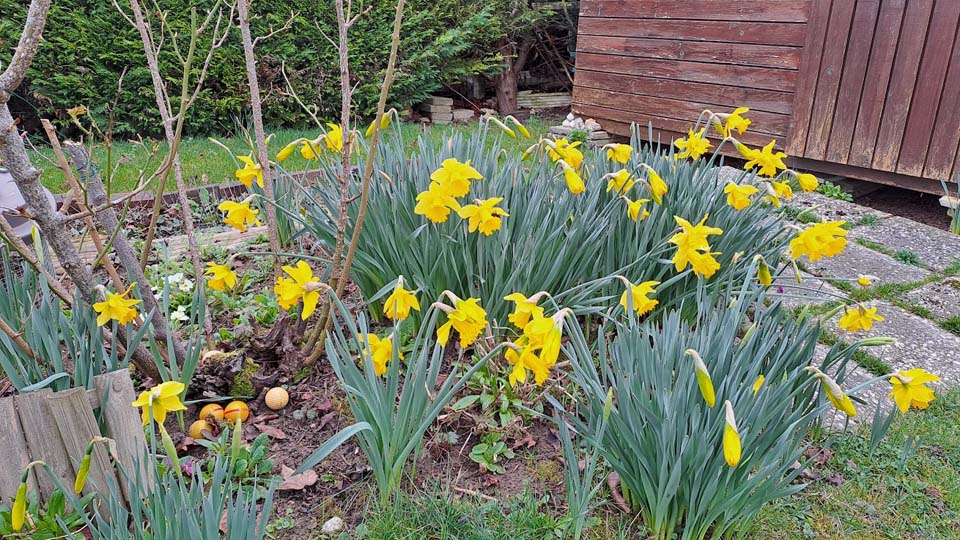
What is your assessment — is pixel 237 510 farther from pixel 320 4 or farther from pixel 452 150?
pixel 320 4

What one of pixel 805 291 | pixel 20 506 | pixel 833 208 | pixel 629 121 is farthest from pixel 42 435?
pixel 629 121

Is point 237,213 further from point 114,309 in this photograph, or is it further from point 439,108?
point 439,108

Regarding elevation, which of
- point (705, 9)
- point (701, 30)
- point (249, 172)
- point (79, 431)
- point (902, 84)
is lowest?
point (79, 431)

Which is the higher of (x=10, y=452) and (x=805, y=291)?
(x=10, y=452)

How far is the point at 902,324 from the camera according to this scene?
270 cm

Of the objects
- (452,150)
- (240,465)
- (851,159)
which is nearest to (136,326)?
(240,465)

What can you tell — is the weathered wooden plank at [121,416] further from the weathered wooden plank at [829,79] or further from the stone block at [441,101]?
the stone block at [441,101]

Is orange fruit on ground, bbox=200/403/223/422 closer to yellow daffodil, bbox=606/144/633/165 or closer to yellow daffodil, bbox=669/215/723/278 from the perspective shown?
→ yellow daffodil, bbox=669/215/723/278

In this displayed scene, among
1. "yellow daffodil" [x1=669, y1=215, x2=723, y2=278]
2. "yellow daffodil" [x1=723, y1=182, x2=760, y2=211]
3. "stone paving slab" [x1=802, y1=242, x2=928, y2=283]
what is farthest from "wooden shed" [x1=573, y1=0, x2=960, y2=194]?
"yellow daffodil" [x1=669, y1=215, x2=723, y2=278]

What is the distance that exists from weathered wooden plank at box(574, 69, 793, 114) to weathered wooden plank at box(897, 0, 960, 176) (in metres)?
0.88

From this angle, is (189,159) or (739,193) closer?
(739,193)

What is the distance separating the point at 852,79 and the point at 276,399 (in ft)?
14.3

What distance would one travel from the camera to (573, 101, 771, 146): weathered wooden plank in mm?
5293

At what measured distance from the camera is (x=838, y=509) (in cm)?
167
